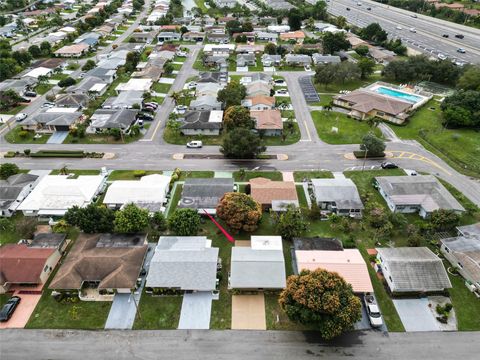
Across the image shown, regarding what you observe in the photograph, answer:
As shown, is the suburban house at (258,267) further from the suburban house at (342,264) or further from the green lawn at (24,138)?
the green lawn at (24,138)

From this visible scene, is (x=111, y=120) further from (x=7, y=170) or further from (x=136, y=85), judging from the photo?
(x=7, y=170)

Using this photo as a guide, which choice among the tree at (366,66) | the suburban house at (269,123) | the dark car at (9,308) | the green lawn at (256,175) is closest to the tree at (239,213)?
the green lawn at (256,175)

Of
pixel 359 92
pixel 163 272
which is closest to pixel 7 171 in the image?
pixel 163 272

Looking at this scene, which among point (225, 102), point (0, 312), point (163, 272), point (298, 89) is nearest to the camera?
point (0, 312)

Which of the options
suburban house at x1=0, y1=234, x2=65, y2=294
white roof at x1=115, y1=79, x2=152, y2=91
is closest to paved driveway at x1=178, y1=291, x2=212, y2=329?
suburban house at x1=0, y1=234, x2=65, y2=294

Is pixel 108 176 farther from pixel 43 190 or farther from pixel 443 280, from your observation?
pixel 443 280
